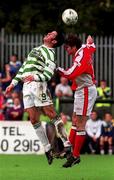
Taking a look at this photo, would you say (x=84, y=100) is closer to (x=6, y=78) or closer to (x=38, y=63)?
(x=38, y=63)

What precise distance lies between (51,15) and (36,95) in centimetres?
1799

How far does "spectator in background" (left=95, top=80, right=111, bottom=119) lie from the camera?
28.7 metres

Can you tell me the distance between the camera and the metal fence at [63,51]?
31.6 metres

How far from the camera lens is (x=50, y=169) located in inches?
798

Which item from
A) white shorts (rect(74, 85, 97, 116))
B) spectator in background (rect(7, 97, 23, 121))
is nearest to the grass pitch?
white shorts (rect(74, 85, 97, 116))

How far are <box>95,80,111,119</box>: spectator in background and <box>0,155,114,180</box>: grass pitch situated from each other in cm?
342

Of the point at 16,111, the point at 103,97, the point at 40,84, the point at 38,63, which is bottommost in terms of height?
the point at 16,111

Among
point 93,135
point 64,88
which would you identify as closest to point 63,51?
point 64,88

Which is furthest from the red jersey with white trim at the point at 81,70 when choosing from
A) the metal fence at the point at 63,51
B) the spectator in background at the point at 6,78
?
the metal fence at the point at 63,51

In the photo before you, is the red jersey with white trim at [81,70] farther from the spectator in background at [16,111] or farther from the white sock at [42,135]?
the spectator in background at [16,111]

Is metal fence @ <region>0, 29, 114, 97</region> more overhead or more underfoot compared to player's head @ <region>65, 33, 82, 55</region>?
more underfoot

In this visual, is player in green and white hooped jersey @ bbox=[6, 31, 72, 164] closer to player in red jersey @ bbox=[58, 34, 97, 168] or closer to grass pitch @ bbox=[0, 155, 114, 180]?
player in red jersey @ bbox=[58, 34, 97, 168]

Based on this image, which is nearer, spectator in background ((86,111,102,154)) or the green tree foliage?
spectator in background ((86,111,102,154))

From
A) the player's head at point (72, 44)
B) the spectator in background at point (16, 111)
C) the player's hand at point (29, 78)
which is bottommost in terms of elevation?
the spectator in background at point (16, 111)
